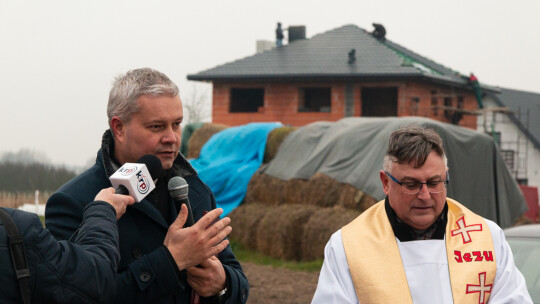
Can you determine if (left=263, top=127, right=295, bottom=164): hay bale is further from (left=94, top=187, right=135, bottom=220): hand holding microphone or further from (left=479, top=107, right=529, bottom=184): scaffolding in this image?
(left=479, top=107, right=529, bottom=184): scaffolding

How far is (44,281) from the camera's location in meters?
2.43

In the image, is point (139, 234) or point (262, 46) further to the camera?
point (262, 46)

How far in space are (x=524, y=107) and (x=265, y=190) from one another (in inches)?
1617

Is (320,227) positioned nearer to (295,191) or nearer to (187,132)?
(295,191)

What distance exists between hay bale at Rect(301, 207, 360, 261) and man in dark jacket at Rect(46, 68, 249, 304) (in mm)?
11281

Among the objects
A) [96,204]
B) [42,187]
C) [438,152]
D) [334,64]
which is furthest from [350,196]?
[334,64]

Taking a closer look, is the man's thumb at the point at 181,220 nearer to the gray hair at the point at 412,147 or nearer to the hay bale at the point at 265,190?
the gray hair at the point at 412,147

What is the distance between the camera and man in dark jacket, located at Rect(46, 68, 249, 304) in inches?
116

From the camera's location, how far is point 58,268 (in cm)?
245

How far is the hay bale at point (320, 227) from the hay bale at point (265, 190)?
169 centimetres

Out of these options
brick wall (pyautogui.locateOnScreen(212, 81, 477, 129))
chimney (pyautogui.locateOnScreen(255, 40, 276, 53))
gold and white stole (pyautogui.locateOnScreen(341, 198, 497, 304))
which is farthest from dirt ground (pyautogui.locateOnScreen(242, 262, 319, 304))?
chimney (pyautogui.locateOnScreen(255, 40, 276, 53))

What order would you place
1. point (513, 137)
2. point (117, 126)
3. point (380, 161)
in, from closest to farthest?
point (117, 126) → point (380, 161) → point (513, 137)

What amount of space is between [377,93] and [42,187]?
1266 inches

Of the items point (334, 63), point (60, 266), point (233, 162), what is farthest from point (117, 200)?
point (334, 63)
